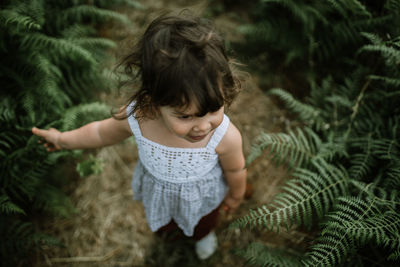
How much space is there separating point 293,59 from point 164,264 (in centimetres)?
284

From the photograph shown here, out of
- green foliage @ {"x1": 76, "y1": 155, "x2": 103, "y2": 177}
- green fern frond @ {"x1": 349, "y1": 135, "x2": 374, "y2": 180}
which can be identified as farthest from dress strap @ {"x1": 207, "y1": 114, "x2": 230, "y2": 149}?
green foliage @ {"x1": 76, "y1": 155, "x2": 103, "y2": 177}

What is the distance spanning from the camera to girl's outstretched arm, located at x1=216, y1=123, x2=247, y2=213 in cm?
149

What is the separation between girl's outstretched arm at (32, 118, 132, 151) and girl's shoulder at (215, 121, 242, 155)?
61cm

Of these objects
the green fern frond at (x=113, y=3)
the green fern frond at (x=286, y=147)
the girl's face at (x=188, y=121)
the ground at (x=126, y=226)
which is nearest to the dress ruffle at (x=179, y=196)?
the green fern frond at (x=286, y=147)

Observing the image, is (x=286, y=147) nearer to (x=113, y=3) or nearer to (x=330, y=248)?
(x=330, y=248)

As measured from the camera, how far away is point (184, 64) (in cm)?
109

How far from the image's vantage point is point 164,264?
2504 mm

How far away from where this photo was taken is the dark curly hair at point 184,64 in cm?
110

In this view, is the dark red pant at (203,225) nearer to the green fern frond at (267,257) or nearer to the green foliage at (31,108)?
the green fern frond at (267,257)

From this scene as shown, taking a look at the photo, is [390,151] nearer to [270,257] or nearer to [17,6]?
[270,257]

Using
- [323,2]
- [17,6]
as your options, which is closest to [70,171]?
[17,6]

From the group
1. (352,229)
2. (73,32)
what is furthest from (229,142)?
(73,32)

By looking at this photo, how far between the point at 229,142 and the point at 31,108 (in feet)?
6.24

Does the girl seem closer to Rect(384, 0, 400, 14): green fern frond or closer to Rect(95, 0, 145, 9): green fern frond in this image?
Rect(384, 0, 400, 14): green fern frond
